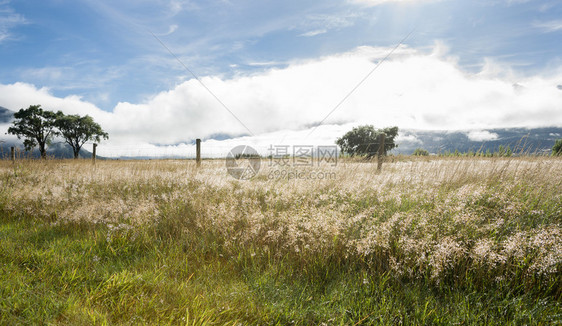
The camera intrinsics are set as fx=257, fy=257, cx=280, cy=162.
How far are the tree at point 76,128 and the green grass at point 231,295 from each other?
204ft

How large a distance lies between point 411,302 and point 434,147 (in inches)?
324

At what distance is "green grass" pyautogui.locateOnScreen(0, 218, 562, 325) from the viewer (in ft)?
7.38

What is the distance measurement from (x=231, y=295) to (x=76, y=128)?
67.6 m

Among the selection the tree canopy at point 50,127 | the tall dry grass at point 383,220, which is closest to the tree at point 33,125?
the tree canopy at point 50,127

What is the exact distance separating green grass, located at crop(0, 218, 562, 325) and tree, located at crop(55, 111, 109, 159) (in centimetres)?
6219

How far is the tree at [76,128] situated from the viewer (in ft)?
172

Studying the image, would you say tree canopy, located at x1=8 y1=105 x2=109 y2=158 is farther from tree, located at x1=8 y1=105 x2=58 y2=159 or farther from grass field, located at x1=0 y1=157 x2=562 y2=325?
grass field, located at x1=0 y1=157 x2=562 y2=325

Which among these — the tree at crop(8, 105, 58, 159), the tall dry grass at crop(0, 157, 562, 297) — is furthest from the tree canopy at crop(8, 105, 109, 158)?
the tall dry grass at crop(0, 157, 562, 297)

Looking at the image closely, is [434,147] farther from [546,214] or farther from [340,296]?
[340,296]

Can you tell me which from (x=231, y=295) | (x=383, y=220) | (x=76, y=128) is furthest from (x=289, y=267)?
(x=76, y=128)

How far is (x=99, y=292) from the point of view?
258cm

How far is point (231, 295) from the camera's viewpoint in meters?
2.53

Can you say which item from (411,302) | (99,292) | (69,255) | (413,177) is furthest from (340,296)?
(413,177)

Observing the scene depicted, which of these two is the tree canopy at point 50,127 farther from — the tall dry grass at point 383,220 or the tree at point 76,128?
the tall dry grass at point 383,220
